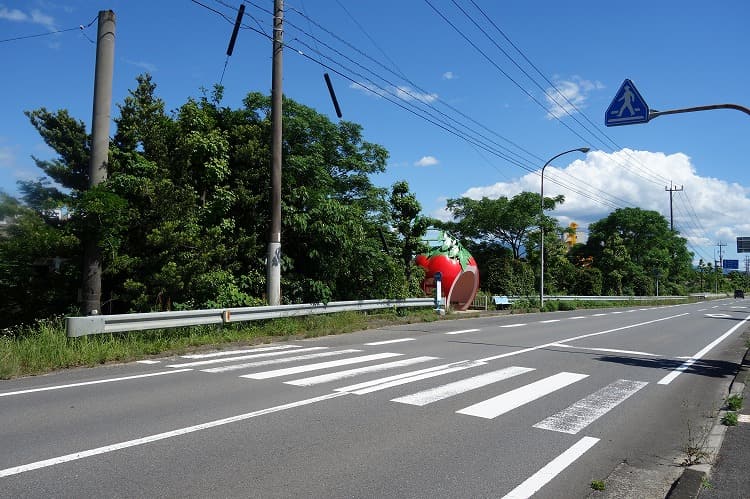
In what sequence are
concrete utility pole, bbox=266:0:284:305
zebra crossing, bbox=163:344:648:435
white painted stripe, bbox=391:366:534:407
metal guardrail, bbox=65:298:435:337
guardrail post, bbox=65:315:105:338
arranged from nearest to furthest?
zebra crossing, bbox=163:344:648:435 < white painted stripe, bbox=391:366:534:407 < guardrail post, bbox=65:315:105:338 < metal guardrail, bbox=65:298:435:337 < concrete utility pole, bbox=266:0:284:305

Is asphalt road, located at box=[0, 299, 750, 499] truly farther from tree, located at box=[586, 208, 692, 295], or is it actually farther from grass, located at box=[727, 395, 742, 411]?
tree, located at box=[586, 208, 692, 295]

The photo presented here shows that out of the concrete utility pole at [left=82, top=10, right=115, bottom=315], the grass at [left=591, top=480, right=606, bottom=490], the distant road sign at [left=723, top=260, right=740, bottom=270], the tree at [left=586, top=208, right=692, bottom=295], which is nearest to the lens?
the grass at [left=591, top=480, right=606, bottom=490]

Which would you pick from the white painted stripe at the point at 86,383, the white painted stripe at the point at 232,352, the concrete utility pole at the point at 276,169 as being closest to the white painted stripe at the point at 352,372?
the white painted stripe at the point at 86,383

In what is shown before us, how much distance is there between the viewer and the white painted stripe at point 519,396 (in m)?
6.79

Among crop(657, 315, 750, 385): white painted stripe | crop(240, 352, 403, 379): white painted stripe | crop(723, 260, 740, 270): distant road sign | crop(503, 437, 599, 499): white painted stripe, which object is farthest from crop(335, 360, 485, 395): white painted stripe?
crop(723, 260, 740, 270): distant road sign

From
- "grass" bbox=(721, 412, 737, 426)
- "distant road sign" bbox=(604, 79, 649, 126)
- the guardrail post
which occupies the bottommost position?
"grass" bbox=(721, 412, 737, 426)

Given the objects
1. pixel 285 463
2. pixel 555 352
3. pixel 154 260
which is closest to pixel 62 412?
pixel 285 463

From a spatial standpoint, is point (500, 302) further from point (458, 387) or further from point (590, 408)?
point (590, 408)

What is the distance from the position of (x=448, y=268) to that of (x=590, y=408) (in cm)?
1967

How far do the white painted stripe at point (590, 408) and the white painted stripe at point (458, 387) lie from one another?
1507mm

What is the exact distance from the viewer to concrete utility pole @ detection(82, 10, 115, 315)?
1197 cm

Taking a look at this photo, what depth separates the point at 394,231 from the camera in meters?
23.8

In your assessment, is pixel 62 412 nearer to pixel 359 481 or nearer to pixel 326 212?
pixel 359 481

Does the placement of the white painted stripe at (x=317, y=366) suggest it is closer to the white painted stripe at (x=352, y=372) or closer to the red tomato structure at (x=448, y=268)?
the white painted stripe at (x=352, y=372)
